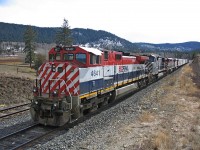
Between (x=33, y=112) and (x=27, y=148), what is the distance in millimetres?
3129

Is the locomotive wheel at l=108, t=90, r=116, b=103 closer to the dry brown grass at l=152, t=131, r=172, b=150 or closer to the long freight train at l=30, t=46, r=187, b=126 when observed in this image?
the long freight train at l=30, t=46, r=187, b=126

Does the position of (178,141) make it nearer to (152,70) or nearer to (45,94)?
(45,94)

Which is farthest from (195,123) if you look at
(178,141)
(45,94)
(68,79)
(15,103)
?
(15,103)

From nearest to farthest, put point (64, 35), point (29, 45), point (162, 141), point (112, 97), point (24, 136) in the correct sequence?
point (162, 141) < point (24, 136) < point (112, 97) < point (29, 45) < point (64, 35)

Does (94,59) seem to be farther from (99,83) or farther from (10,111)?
(10,111)

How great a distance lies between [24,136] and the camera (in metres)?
12.4

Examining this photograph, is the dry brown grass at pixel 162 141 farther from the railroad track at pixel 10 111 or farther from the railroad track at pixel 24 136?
the railroad track at pixel 10 111

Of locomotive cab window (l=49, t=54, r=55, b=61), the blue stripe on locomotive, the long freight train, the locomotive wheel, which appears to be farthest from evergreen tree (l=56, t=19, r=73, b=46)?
A: locomotive cab window (l=49, t=54, r=55, b=61)

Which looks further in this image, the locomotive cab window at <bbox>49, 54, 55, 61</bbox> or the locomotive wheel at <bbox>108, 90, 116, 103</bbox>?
the locomotive wheel at <bbox>108, 90, 116, 103</bbox>

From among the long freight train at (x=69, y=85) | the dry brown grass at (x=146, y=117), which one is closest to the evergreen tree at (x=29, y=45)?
the long freight train at (x=69, y=85)

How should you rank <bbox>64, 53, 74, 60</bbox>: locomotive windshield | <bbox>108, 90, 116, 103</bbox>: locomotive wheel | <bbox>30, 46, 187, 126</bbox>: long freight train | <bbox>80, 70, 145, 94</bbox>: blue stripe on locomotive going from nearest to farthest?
<bbox>30, 46, 187, 126</bbox>: long freight train, <bbox>80, 70, 145, 94</bbox>: blue stripe on locomotive, <bbox>64, 53, 74, 60</bbox>: locomotive windshield, <bbox>108, 90, 116, 103</bbox>: locomotive wheel

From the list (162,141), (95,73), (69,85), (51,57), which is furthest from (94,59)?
(162,141)

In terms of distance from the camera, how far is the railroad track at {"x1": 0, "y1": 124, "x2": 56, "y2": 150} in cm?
1111

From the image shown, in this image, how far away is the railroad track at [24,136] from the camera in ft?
36.5
